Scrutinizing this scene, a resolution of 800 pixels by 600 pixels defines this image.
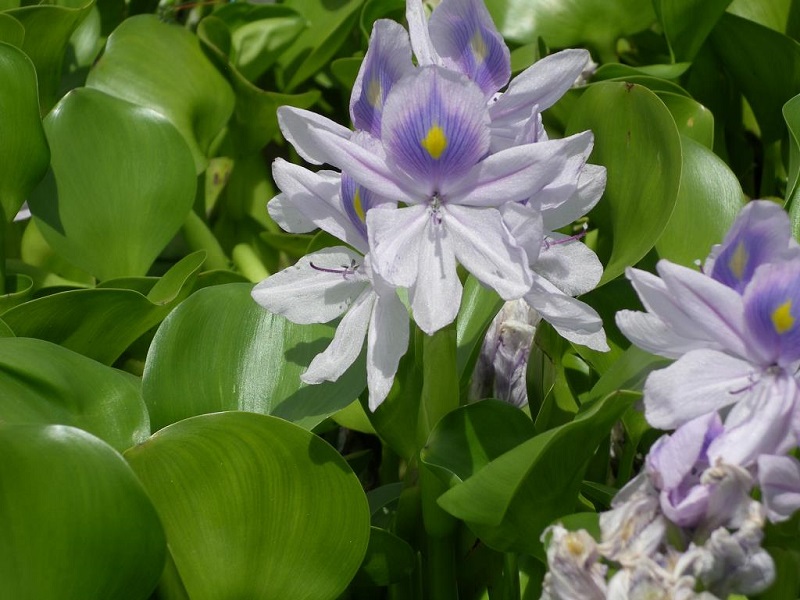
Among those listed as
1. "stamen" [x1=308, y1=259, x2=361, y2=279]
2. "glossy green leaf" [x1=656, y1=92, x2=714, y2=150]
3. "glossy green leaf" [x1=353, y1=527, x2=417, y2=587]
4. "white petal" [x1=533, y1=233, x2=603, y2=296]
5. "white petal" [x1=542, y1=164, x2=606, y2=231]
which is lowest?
"glossy green leaf" [x1=353, y1=527, x2=417, y2=587]

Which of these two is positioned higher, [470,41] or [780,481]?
[470,41]

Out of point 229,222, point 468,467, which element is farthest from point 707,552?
point 229,222

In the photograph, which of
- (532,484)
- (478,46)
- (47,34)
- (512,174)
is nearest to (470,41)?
(478,46)

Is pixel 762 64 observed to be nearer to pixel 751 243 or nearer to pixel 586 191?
pixel 586 191

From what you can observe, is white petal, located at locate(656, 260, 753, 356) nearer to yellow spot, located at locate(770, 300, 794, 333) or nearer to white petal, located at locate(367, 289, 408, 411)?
yellow spot, located at locate(770, 300, 794, 333)

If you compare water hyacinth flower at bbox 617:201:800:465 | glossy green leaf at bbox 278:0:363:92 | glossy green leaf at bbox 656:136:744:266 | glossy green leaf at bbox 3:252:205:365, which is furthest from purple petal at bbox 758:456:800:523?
glossy green leaf at bbox 278:0:363:92

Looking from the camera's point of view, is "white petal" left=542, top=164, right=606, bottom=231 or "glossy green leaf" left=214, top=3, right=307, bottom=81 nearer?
"white petal" left=542, top=164, right=606, bottom=231

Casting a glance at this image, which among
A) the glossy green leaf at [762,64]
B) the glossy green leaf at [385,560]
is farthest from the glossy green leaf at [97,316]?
the glossy green leaf at [762,64]

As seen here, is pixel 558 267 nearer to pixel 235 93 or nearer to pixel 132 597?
pixel 132 597
